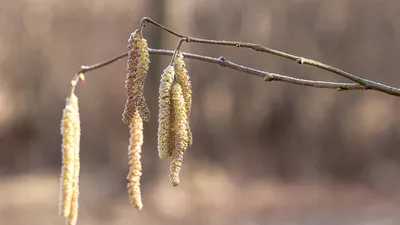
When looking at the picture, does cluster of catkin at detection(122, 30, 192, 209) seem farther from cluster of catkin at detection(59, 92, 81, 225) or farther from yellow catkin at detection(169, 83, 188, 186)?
cluster of catkin at detection(59, 92, 81, 225)

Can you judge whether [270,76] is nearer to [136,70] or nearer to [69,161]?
[136,70]

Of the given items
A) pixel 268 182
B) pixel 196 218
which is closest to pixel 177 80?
pixel 196 218

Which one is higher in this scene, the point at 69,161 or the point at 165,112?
the point at 165,112

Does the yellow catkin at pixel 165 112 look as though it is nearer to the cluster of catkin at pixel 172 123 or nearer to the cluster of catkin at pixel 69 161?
the cluster of catkin at pixel 172 123

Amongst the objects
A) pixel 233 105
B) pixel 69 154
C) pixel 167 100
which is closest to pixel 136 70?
pixel 167 100

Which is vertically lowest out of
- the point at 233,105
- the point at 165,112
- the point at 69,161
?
the point at 233,105

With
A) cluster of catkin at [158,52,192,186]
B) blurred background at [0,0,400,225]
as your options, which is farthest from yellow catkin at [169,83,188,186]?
blurred background at [0,0,400,225]
